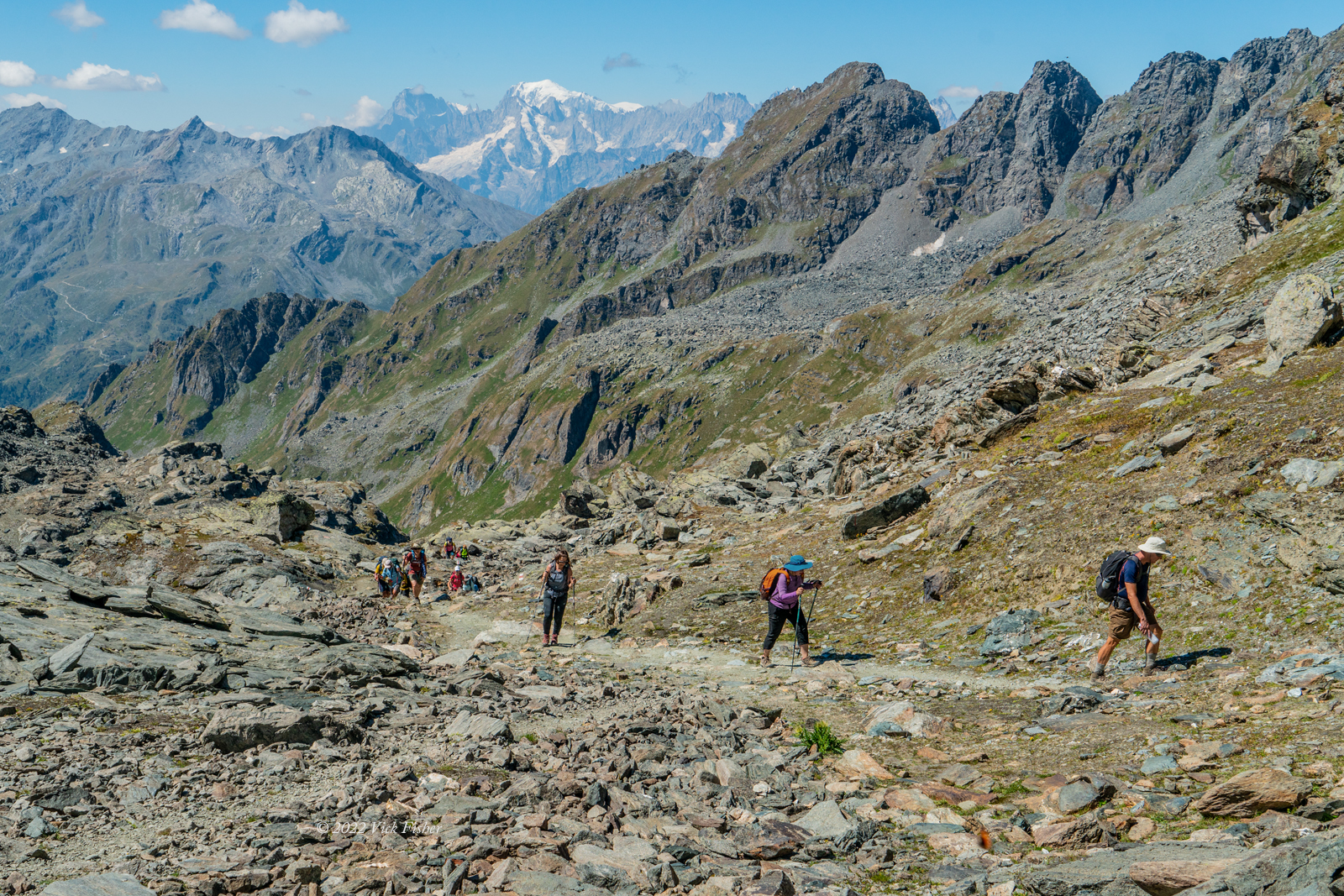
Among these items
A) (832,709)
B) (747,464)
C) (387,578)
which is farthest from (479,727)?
(747,464)

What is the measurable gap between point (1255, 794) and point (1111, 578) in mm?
7663

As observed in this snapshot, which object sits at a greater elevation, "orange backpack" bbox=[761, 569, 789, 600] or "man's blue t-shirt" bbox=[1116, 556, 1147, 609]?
"man's blue t-shirt" bbox=[1116, 556, 1147, 609]

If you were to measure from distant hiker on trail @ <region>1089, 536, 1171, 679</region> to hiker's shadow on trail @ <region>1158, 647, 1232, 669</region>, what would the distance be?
0.74 feet

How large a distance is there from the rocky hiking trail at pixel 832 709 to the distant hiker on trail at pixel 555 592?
1220 mm

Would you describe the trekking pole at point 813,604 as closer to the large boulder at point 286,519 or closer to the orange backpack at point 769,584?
the orange backpack at point 769,584

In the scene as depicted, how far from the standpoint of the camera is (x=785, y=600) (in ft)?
64.4

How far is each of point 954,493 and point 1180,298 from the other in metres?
29.8

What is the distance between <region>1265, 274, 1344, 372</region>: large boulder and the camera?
904 inches

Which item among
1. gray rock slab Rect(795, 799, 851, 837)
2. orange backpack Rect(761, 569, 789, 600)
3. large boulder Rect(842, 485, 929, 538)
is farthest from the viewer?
large boulder Rect(842, 485, 929, 538)

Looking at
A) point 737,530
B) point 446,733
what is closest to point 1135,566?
point 446,733

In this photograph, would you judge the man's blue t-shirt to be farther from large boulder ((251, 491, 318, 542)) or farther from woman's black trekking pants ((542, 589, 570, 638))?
large boulder ((251, 491, 318, 542))

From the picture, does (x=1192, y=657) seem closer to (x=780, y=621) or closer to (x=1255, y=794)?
(x=1255, y=794)

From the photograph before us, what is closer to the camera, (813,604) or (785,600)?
(785,600)

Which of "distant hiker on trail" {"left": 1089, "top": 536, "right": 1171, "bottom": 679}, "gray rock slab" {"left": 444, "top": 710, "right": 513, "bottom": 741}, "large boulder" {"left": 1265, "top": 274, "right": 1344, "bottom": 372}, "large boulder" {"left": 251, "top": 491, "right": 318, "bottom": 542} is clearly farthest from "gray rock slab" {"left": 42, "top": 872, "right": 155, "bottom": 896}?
"large boulder" {"left": 251, "top": 491, "right": 318, "bottom": 542}
